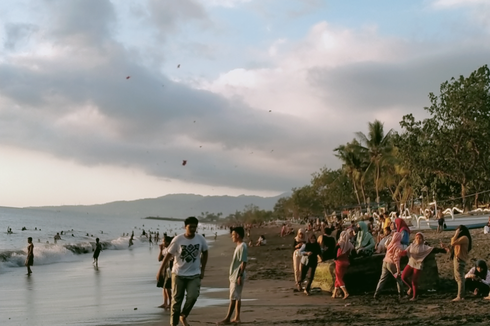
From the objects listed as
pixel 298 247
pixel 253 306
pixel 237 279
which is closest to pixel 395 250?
pixel 298 247

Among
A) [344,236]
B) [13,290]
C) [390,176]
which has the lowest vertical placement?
[13,290]

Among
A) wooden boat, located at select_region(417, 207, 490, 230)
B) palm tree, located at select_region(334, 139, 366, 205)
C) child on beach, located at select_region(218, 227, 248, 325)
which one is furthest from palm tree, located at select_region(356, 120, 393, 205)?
child on beach, located at select_region(218, 227, 248, 325)

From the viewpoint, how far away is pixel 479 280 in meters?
10.4

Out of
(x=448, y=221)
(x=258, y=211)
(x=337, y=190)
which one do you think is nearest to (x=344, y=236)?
(x=448, y=221)

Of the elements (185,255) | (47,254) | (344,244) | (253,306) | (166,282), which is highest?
(185,255)

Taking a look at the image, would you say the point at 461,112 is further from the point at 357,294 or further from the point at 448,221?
the point at 357,294

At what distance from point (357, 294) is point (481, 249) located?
22.6ft

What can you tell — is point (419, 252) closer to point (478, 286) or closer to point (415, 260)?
point (415, 260)

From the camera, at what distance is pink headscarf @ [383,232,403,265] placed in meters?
10.4

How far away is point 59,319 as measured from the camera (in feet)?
33.0

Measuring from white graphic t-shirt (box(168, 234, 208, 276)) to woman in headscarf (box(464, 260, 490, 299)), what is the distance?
6.04m

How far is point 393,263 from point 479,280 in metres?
1.73

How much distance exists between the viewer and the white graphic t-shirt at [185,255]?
7.57 m

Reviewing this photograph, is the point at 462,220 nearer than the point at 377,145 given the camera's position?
Yes
